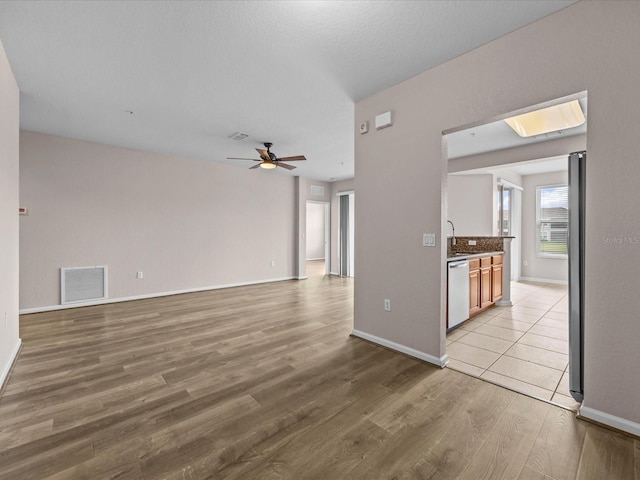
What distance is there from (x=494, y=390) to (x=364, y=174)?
7.70ft

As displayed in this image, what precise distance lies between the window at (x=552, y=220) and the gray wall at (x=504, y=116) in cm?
617

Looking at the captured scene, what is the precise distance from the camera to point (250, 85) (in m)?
3.07

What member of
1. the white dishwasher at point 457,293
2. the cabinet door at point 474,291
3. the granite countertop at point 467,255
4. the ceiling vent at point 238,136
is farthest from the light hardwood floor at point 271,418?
the ceiling vent at point 238,136

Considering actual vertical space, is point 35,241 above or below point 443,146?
below

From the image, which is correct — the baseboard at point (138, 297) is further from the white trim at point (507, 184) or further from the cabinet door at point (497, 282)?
the white trim at point (507, 184)

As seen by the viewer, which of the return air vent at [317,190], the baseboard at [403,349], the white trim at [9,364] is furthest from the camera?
the return air vent at [317,190]

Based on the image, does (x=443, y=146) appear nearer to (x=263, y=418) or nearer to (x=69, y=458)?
(x=263, y=418)

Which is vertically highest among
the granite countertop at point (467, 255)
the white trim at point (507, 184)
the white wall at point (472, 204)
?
the white trim at point (507, 184)

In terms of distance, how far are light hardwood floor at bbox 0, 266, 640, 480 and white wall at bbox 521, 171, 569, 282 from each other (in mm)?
6306

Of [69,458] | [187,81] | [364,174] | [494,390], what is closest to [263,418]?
[69,458]

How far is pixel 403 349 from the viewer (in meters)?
2.95

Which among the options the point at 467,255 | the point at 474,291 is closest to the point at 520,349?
the point at 474,291

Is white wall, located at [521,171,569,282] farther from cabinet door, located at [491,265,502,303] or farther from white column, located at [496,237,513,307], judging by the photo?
cabinet door, located at [491,265,502,303]

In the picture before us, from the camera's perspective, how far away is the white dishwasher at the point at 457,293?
3.41 meters
